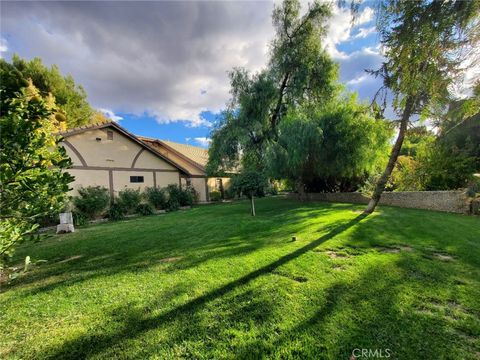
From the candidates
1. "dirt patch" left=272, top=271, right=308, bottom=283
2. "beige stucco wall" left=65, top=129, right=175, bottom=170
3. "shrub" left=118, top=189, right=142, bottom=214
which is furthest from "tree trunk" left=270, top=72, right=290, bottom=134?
"dirt patch" left=272, top=271, right=308, bottom=283

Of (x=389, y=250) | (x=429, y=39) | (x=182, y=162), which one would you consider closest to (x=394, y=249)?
(x=389, y=250)

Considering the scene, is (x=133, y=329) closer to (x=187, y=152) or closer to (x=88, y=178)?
(x=88, y=178)

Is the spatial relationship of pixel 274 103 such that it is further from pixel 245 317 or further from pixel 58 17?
pixel 245 317

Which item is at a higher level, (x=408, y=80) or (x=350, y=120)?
(x=350, y=120)

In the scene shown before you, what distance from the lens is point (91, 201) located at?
34.5 ft

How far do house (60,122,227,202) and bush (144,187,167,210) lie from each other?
55 cm

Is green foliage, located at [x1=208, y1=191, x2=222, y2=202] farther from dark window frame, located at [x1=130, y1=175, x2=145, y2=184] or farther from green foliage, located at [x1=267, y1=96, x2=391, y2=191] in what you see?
green foliage, located at [x1=267, y1=96, x2=391, y2=191]

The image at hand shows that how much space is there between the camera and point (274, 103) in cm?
1477

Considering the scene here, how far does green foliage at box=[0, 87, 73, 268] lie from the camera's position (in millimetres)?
1772

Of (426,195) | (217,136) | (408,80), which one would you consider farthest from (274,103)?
(408,80)

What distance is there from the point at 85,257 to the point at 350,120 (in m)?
12.5

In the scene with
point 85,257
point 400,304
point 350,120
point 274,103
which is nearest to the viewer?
point 400,304

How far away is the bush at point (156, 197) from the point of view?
525 inches

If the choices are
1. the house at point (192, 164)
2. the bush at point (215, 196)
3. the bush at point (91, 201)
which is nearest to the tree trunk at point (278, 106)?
the house at point (192, 164)
